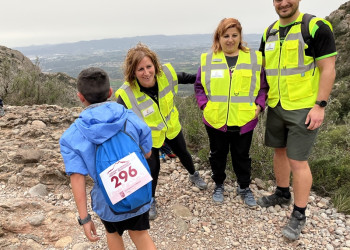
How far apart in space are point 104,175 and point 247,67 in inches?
65.6

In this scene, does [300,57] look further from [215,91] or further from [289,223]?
[289,223]

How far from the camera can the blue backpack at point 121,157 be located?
1.46 meters

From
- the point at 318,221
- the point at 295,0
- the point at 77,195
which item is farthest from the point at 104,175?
the point at 318,221

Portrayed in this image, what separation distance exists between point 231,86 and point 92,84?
1.40 metres

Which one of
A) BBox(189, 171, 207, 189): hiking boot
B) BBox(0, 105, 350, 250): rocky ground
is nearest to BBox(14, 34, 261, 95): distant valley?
BBox(189, 171, 207, 189): hiking boot

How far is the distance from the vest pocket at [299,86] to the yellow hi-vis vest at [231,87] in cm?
31

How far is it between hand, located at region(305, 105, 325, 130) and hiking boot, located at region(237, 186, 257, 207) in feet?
3.61

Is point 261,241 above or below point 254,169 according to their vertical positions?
below

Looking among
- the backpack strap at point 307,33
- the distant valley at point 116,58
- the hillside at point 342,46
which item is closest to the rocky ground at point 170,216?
the distant valley at point 116,58

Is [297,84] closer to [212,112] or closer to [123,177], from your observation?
[212,112]

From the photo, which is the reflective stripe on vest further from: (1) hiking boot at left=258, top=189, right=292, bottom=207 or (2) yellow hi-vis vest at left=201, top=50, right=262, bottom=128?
(1) hiking boot at left=258, top=189, right=292, bottom=207

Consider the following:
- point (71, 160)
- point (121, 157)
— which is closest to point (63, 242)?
point (71, 160)

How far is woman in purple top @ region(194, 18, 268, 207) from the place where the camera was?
95.3 inches

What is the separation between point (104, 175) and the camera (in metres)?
1.46
